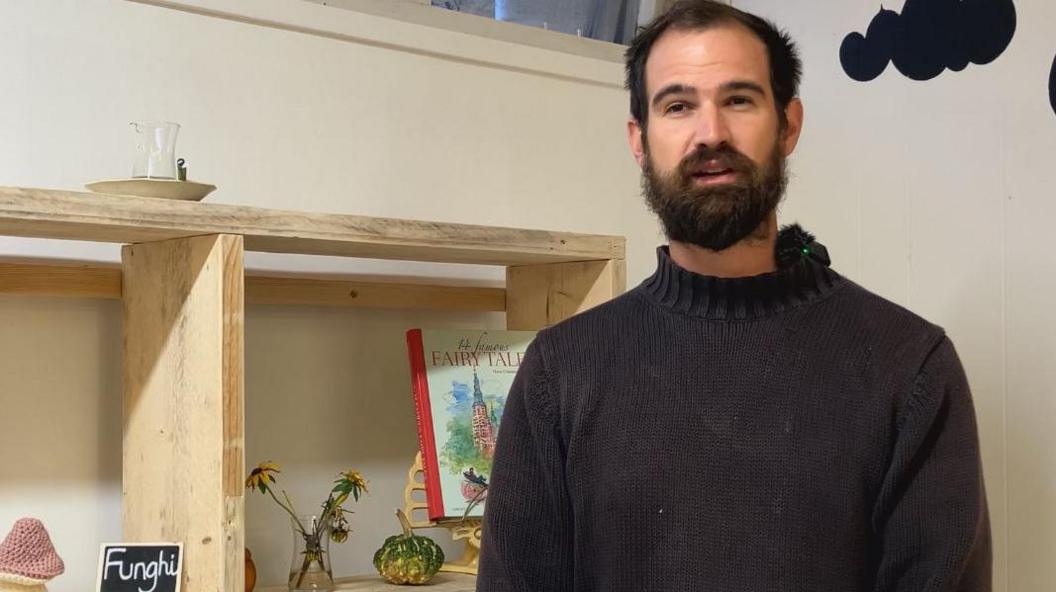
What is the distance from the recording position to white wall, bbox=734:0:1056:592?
197 centimetres

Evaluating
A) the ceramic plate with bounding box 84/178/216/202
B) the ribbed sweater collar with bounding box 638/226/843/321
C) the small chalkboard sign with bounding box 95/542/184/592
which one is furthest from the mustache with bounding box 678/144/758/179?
the small chalkboard sign with bounding box 95/542/184/592

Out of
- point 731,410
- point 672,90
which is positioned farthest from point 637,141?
point 731,410

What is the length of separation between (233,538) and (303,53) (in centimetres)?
82

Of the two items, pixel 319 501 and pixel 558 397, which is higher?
pixel 558 397

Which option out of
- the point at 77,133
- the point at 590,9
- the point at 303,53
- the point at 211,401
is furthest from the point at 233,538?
the point at 590,9

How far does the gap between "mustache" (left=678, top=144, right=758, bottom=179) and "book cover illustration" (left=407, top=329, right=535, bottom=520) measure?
28.2 inches

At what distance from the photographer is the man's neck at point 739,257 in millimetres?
1355

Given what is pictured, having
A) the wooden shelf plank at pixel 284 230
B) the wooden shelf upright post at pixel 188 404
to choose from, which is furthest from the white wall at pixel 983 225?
the wooden shelf upright post at pixel 188 404

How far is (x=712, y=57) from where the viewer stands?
134 centimetres

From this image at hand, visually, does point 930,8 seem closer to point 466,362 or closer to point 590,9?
point 590,9

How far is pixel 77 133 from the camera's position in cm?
180

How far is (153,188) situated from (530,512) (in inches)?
24.5

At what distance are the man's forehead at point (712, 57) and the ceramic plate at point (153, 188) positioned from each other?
0.60 metres

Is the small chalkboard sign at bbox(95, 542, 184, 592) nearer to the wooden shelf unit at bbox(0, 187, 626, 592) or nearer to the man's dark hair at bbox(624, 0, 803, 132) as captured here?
the wooden shelf unit at bbox(0, 187, 626, 592)
